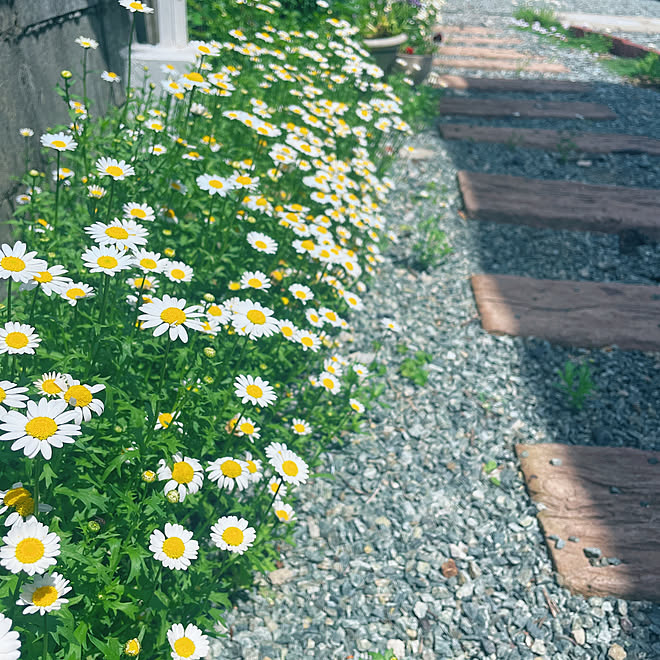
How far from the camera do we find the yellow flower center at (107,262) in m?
1.67

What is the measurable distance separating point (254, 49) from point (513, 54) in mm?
6084

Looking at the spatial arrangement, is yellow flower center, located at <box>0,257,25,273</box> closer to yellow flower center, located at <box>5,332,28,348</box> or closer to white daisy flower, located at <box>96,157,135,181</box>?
yellow flower center, located at <box>5,332,28,348</box>

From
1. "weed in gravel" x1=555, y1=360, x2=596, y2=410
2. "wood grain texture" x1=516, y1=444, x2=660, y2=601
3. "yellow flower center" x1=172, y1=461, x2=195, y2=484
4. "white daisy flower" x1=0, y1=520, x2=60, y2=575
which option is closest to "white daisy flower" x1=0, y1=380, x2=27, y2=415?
"white daisy flower" x1=0, y1=520, x2=60, y2=575

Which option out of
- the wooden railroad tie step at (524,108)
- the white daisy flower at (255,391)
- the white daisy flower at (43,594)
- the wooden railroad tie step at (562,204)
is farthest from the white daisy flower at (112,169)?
the wooden railroad tie step at (524,108)

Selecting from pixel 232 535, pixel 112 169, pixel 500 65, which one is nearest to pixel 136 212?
pixel 112 169

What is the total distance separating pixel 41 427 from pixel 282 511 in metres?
1.15

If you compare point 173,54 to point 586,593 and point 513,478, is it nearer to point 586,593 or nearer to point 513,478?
point 513,478

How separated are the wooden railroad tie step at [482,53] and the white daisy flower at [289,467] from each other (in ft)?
26.2

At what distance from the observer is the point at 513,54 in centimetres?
882

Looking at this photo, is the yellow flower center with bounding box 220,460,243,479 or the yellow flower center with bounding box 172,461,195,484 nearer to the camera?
the yellow flower center with bounding box 172,461,195,484

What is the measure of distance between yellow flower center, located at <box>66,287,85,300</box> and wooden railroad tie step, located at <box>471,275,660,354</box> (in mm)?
2510

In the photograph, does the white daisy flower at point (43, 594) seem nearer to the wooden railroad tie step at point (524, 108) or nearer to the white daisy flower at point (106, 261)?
the white daisy flower at point (106, 261)

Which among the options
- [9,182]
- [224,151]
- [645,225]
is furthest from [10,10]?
[645,225]

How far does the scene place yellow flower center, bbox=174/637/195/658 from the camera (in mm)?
1520
